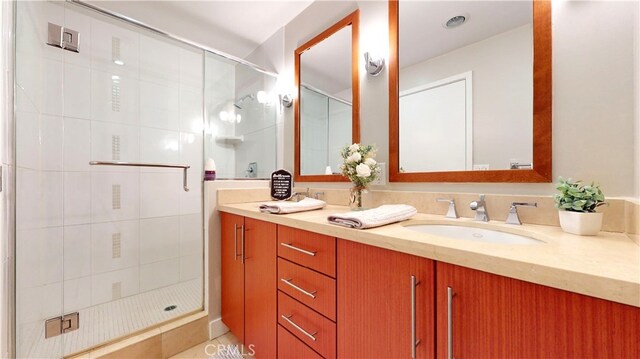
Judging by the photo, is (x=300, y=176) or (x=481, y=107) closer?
(x=481, y=107)

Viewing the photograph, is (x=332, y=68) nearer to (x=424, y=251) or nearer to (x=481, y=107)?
(x=481, y=107)

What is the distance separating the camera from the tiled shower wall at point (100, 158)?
3.83 ft

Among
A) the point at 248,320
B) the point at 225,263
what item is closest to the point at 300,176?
the point at 225,263

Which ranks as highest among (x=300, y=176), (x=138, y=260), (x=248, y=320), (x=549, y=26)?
(x=549, y=26)

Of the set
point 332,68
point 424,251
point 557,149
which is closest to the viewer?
point 424,251

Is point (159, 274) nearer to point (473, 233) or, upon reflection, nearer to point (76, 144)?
point (76, 144)

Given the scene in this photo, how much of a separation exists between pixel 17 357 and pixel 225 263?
0.89 metres

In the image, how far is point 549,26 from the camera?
88 centimetres

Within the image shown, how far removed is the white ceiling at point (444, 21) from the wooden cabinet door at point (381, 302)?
1049 millimetres

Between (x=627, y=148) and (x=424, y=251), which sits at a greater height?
(x=627, y=148)

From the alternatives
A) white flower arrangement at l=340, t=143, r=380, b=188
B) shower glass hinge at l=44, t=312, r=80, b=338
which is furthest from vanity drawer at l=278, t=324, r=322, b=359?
shower glass hinge at l=44, t=312, r=80, b=338

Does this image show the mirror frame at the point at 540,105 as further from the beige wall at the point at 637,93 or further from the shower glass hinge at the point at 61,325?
the shower glass hinge at the point at 61,325

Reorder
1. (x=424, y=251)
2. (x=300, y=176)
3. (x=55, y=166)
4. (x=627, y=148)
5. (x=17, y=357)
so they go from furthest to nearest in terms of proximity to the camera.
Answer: (x=300, y=176), (x=55, y=166), (x=17, y=357), (x=627, y=148), (x=424, y=251)

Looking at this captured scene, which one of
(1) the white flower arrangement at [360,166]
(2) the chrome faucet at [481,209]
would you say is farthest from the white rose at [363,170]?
(2) the chrome faucet at [481,209]
